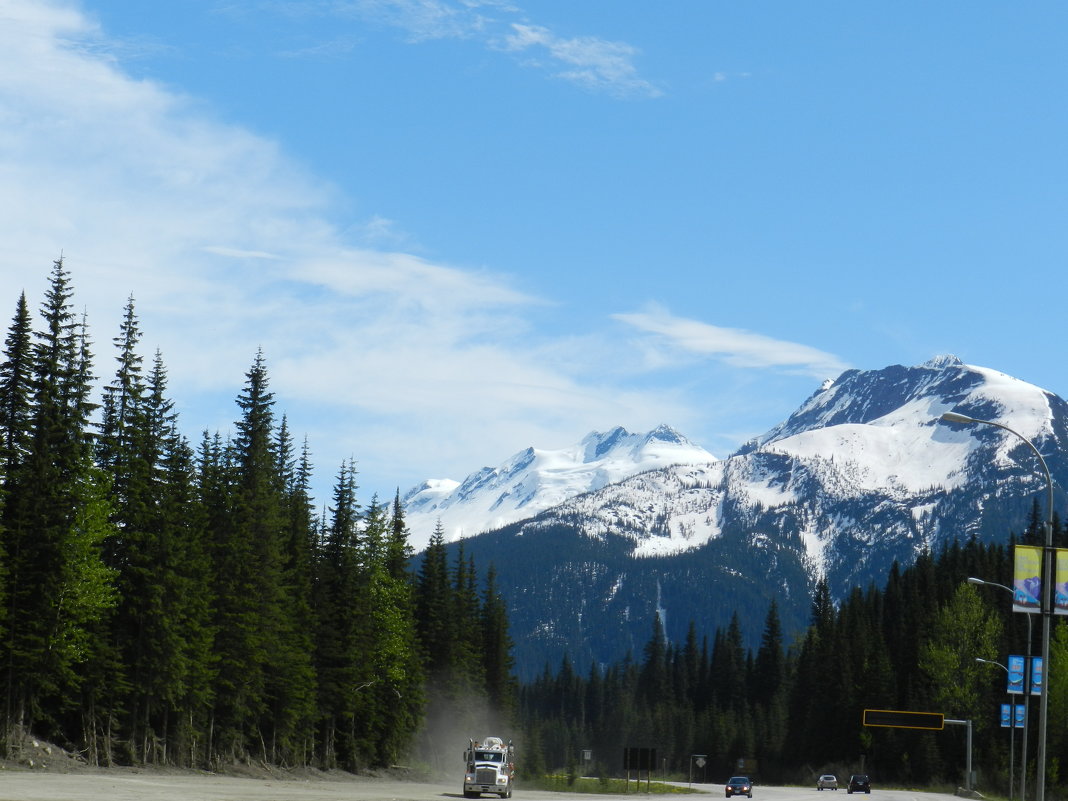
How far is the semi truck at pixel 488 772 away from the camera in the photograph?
200 feet

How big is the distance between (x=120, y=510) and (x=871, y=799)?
1906 inches

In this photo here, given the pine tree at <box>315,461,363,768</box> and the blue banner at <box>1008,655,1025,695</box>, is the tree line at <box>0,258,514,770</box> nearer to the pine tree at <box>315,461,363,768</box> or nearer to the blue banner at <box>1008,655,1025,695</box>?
the pine tree at <box>315,461,363,768</box>

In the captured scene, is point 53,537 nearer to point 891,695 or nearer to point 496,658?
point 496,658

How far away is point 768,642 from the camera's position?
192m

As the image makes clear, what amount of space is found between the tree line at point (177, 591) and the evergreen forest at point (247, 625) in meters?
0.13

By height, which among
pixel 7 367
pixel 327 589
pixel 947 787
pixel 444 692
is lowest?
pixel 947 787

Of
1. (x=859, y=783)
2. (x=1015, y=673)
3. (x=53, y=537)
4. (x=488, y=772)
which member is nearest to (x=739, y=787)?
(x=1015, y=673)

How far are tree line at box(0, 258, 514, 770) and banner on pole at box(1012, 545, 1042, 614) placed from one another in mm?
37399

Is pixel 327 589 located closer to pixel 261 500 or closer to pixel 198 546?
pixel 261 500

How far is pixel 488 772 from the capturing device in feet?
201

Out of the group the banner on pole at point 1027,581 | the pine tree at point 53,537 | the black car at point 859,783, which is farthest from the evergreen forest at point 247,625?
the banner on pole at point 1027,581

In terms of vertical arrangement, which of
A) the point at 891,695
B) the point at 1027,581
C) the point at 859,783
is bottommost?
the point at 859,783

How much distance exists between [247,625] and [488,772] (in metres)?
17.0

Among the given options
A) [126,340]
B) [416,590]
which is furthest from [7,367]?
[416,590]
